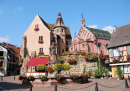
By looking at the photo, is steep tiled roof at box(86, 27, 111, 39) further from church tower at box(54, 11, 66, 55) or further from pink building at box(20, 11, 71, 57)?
pink building at box(20, 11, 71, 57)

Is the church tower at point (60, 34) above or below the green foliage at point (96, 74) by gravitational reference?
above

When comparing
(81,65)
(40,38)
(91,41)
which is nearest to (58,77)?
(81,65)

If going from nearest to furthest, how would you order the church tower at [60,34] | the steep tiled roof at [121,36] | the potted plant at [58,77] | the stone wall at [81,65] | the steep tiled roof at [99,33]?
the potted plant at [58,77]
the steep tiled roof at [121,36]
the stone wall at [81,65]
the steep tiled roof at [99,33]
the church tower at [60,34]

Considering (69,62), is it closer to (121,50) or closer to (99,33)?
(121,50)

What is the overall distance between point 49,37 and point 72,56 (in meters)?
11.4

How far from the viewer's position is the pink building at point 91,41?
39.9 metres

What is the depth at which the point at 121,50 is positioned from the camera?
27.8m

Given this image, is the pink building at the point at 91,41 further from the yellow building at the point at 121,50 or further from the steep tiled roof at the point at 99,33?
the yellow building at the point at 121,50

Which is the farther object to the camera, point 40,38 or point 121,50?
point 40,38

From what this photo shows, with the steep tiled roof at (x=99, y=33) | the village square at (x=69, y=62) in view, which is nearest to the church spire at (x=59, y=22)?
the village square at (x=69, y=62)

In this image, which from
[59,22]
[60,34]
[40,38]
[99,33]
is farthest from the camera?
[59,22]

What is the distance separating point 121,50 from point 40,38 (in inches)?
833

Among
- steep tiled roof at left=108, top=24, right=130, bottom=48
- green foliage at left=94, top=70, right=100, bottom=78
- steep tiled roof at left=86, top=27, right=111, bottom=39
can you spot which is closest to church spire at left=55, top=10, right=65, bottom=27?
steep tiled roof at left=86, top=27, right=111, bottom=39

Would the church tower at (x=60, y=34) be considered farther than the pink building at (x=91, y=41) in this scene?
Yes
